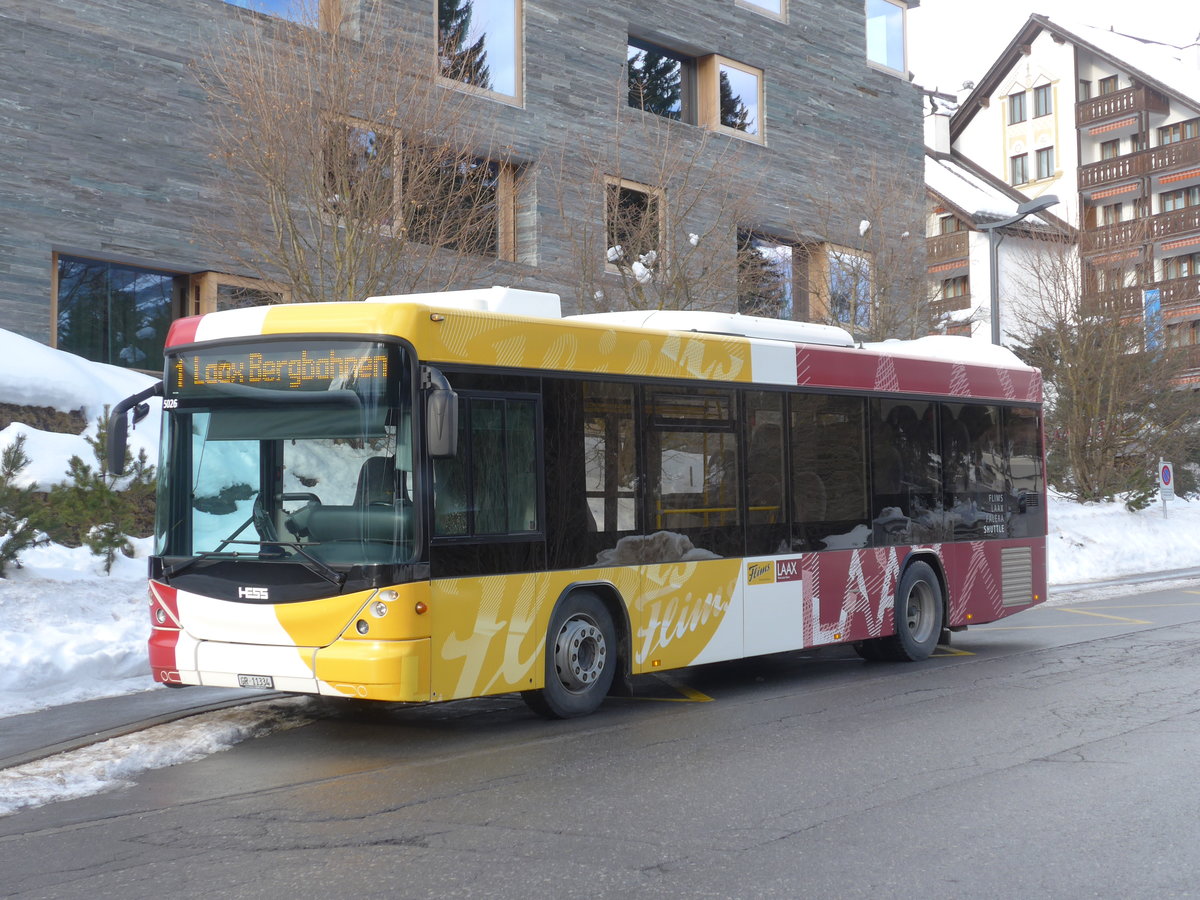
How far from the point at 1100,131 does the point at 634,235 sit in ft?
154

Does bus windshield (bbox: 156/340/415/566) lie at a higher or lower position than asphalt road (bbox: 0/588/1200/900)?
higher

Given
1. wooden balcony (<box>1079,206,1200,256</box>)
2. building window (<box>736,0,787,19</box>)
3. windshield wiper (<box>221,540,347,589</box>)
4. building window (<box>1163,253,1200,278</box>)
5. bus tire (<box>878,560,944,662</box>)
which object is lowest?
bus tire (<box>878,560,944,662</box>)

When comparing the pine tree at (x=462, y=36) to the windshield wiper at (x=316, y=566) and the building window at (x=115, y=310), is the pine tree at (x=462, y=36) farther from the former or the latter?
the windshield wiper at (x=316, y=566)

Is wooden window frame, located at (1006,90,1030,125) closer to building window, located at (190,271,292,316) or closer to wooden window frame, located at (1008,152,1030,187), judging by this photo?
wooden window frame, located at (1008,152,1030,187)

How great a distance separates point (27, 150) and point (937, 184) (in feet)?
150

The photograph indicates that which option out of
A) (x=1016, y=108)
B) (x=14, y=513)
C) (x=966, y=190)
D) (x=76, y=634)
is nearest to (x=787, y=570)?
(x=76, y=634)

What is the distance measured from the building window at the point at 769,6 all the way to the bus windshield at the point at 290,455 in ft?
80.6

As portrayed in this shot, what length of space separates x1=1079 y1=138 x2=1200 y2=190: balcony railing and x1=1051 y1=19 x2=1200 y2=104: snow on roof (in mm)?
2126

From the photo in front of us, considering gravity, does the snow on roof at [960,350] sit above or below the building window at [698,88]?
below

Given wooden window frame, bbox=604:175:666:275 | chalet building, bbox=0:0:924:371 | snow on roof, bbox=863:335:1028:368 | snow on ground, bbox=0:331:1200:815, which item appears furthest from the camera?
wooden window frame, bbox=604:175:666:275

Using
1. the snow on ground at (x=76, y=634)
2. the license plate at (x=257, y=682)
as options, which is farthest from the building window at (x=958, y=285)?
the license plate at (x=257, y=682)

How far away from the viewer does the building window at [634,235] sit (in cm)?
2216

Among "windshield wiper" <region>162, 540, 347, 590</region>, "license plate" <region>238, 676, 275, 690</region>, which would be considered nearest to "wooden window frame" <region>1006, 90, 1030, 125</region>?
"windshield wiper" <region>162, 540, 347, 590</region>

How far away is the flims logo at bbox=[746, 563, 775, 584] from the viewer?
11.2 m
